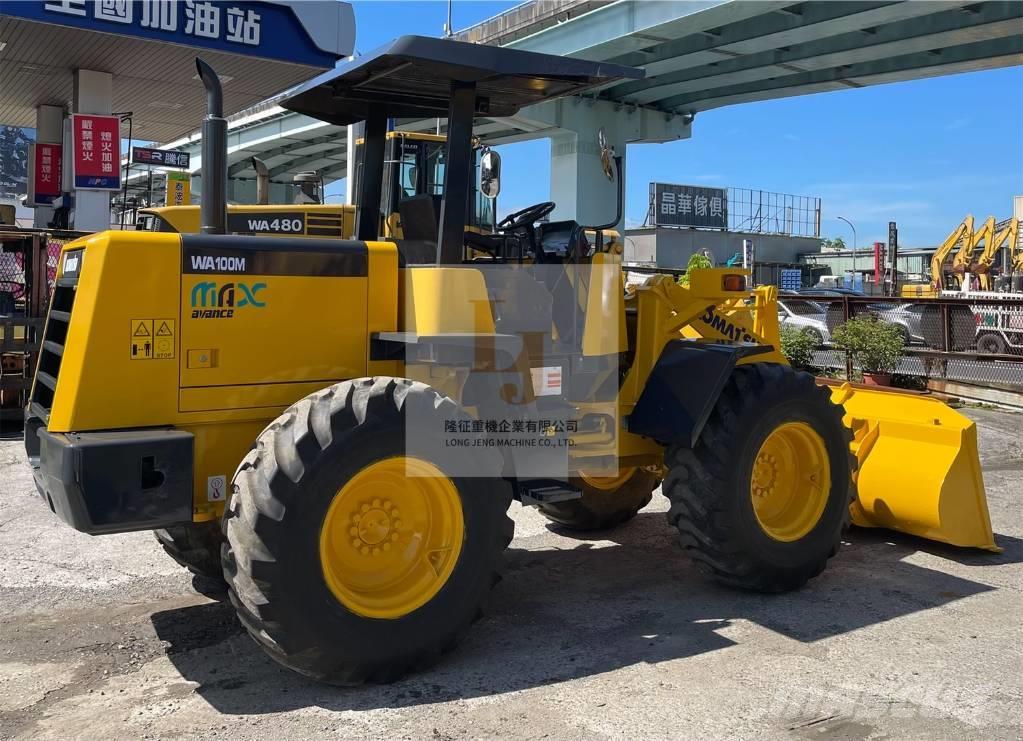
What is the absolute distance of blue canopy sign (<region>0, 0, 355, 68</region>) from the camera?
13.7 metres

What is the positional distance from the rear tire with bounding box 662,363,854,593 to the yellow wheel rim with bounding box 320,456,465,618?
1585 millimetres

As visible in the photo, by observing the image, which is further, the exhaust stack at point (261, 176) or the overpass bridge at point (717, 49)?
the overpass bridge at point (717, 49)

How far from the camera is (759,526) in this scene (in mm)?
5215

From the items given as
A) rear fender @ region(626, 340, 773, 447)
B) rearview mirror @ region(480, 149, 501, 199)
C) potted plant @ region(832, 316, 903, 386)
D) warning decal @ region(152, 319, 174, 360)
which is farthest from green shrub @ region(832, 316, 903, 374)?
warning decal @ region(152, 319, 174, 360)

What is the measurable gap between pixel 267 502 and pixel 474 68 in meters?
2.29

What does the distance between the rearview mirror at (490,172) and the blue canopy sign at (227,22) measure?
37.9 feet

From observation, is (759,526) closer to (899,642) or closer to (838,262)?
(899,642)

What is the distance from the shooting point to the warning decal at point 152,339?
3.97m

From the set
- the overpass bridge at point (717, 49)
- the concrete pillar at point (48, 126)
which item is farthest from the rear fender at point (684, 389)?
the concrete pillar at point (48, 126)

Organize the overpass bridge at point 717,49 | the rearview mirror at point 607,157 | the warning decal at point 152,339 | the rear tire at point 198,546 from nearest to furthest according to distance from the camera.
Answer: the warning decal at point 152,339 → the rear tire at point 198,546 → the rearview mirror at point 607,157 → the overpass bridge at point 717,49

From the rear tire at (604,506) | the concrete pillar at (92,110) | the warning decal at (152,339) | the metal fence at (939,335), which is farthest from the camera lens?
the concrete pillar at (92,110)

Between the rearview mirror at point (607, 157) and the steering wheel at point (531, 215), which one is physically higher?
the rearview mirror at point (607, 157)

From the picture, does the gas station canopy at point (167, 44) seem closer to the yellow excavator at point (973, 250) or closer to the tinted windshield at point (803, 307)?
the tinted windshield at point (803, 307)

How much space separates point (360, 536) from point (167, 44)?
43.8 feet
